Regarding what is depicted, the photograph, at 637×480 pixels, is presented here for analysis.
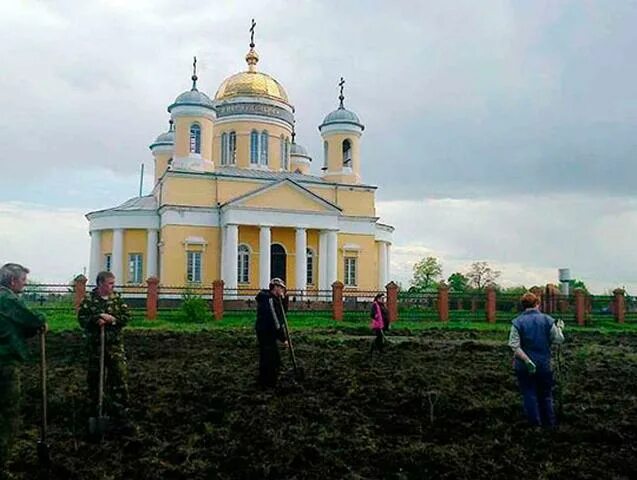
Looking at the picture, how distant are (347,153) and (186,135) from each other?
901 cm

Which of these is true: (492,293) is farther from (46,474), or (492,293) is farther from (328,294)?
(46,474)

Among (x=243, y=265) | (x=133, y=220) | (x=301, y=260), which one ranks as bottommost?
(x=243, y=265)

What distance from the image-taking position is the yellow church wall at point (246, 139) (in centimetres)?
3950

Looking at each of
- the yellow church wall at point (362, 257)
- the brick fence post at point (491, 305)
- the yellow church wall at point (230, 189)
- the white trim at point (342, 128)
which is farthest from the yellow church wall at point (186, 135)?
the brick fence post at point (491, 305)

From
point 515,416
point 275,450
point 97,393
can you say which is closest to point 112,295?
point 97,393

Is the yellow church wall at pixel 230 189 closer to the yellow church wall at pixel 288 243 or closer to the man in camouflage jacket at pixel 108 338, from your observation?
the yellow church wall at pixel 288 243

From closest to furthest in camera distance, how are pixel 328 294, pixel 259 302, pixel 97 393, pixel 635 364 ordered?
pixel 97 393, pixel 259 302, pixel 635 364, pixel 328 294

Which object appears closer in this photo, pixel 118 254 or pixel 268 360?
pixel 268 360

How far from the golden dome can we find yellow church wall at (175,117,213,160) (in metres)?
4.59

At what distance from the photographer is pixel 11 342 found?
6.35m

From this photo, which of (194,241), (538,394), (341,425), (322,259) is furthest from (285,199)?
(538,394)

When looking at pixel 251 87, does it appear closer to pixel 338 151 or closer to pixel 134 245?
pixel 338 151

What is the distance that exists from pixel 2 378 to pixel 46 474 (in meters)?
0.96

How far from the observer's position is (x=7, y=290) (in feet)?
21.1
